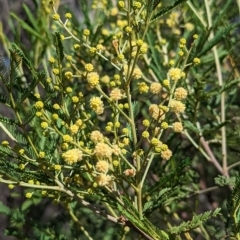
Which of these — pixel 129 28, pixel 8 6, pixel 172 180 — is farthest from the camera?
pixel 8 6

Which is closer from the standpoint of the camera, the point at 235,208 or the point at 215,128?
the point at 235,208

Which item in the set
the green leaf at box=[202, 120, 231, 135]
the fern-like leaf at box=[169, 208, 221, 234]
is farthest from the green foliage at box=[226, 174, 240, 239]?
the green leaf at box=[202, 120, 231, 135]

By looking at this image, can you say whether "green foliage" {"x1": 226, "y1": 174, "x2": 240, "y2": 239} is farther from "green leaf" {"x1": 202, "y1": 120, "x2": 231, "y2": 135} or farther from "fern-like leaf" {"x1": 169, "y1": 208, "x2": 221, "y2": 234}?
"green leaf" {"x1": 202, "y1": 120, "x2": 231, "y2": 135}

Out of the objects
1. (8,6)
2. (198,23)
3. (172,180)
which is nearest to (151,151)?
(172,180)

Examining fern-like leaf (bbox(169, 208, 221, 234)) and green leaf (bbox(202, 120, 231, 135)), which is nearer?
fern-like leaf (bbox(169, 208, 221, 234))

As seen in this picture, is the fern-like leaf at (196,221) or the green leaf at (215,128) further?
the green leaf at (215,128)

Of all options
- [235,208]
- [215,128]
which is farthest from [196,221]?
[215,128]

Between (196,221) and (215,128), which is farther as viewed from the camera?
(215,128)

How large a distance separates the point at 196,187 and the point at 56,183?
0.60 m

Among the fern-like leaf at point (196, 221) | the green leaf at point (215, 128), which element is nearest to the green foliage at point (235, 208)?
the fern-like leaf at point (196, 221)

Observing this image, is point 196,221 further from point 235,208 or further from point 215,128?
point 215,128

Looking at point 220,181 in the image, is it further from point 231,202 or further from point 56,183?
point 56,183

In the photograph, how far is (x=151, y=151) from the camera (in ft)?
2.89

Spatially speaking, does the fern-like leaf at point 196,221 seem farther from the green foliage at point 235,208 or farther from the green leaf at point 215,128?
the green leaf at point 215,128
